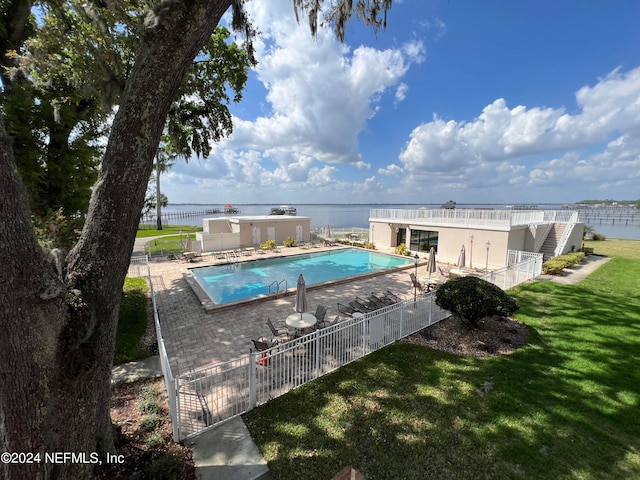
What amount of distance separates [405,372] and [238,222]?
20.0 m

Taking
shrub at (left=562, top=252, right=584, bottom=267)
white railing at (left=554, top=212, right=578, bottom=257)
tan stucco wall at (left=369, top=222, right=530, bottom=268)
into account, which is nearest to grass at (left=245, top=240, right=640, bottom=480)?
tan stucco wall at (left=369, top=222, right=530, bottom=268)

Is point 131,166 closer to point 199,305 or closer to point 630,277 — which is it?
point 199,305

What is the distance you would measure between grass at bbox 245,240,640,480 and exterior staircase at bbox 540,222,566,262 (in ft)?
41.9

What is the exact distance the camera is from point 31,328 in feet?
8.06

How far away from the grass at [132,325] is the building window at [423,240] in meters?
17.7

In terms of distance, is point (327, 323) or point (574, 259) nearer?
point (327, 323)

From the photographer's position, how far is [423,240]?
20.5 m

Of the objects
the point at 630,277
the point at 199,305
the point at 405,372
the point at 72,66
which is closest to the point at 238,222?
the point at 199,305

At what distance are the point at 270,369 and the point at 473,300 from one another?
563cm

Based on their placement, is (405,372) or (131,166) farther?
(405,372)

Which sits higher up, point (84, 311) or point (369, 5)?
point (369, 5)

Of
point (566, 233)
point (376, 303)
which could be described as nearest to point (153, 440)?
point (376, 303)

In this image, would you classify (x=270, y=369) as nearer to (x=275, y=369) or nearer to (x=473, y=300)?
(x=275, y=369)

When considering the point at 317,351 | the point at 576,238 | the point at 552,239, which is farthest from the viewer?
the point at 576,238
